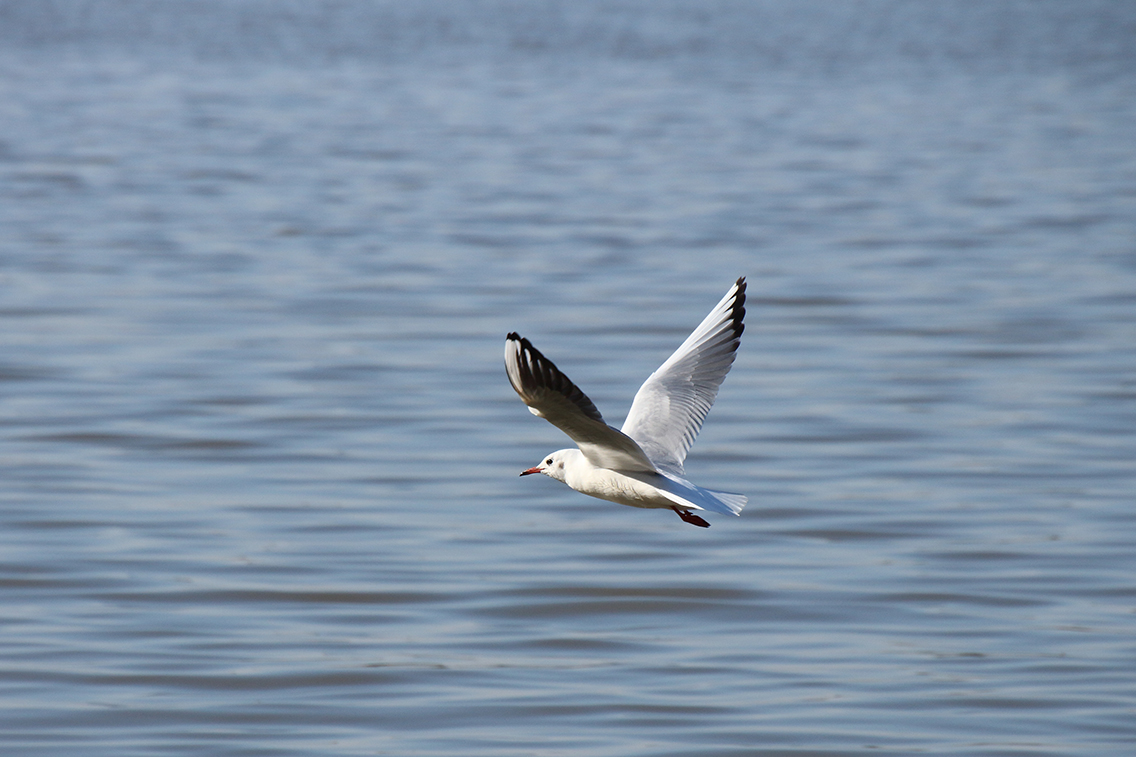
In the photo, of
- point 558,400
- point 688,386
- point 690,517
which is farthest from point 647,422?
point 558,400

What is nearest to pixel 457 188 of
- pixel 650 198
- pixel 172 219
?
pixel 650 198

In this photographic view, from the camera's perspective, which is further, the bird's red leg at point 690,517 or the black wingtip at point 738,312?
the black wingtip at point 738,312

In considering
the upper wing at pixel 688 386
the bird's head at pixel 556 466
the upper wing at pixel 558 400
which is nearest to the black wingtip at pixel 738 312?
the upper wing at pixel 688 386

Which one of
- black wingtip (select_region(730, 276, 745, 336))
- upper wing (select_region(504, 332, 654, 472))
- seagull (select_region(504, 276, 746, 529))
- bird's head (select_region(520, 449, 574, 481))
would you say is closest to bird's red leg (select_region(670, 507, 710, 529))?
seagull (select_region(504, 276, 746, 529))

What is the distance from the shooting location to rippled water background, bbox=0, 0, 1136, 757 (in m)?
8.17

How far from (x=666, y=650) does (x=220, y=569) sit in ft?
8.13

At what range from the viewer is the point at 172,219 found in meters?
21.3

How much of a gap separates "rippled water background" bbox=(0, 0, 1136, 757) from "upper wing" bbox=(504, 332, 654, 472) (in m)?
1.89

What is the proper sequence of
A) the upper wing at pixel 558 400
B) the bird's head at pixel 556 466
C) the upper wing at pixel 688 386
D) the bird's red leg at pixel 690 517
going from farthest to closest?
the upper wing at pixel 688 386
the bird's head at pixel 556 466
the bird's red leg at pixel 690 517
the upper wing at pixel 558 400

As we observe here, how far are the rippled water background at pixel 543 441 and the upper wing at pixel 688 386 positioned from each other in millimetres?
1356

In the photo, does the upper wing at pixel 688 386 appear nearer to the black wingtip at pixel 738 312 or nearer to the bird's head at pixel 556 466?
the black wingtip at pixel 738 312

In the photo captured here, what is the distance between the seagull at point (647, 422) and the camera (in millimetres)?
5754

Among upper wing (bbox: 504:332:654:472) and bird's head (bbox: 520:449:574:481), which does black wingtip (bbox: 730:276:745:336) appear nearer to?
bird's head (bbox: 520:449:574:481)

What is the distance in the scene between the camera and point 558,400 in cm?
581
